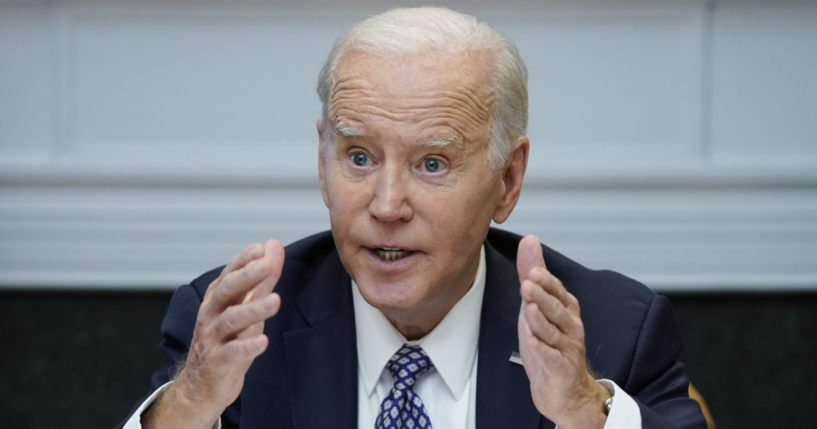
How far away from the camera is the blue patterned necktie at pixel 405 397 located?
8.04 feet

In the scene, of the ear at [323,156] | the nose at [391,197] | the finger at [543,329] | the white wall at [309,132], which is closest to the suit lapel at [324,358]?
the ear at [323,156]

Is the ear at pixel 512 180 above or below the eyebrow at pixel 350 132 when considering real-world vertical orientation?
below

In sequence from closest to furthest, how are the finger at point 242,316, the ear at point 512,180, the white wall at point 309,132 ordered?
the finger at point 242,316 < the ear at point 512,180 < the white wall at point 309,132

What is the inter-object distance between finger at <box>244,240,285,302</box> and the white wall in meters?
1.60

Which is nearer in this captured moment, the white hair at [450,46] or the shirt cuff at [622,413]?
the shirt cuff at [622,413]

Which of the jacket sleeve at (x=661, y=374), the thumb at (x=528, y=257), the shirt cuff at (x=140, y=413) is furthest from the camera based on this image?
the jacket sleeve at (x=661, y=374)

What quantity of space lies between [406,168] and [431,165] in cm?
6

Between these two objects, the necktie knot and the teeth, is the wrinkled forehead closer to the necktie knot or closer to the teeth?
the teeth

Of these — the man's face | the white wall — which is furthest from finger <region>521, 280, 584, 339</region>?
the white wall

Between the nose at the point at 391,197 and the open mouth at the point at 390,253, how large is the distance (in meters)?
0.08

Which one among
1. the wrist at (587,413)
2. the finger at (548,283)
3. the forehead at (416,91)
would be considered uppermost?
the forehead at (416,91)

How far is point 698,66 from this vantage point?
12.0 ft

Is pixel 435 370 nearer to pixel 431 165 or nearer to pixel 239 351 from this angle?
pixel 431 165

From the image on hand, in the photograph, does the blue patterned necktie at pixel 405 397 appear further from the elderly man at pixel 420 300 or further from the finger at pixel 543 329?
the finger at pixel 543 329
